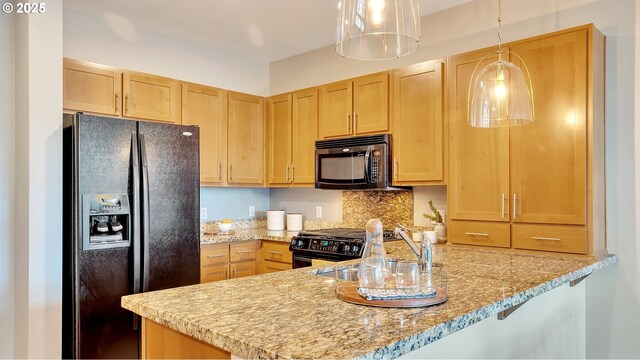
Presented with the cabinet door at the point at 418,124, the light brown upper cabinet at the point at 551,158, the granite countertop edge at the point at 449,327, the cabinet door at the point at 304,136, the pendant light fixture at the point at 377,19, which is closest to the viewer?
the granite countertop edge at the point at 449,327

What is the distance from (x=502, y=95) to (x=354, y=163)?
66.4 inches

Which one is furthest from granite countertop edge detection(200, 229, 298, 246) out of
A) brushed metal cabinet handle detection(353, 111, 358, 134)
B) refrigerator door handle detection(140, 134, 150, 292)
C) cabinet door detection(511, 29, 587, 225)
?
cabinet door detection(511, 29, 587, 225)

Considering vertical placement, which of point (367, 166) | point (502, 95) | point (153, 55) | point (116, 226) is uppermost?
point (153, 55)

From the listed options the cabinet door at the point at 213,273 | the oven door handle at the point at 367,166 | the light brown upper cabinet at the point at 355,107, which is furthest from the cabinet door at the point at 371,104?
the cabinet door at the point at 213,273

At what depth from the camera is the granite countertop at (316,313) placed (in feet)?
3.42

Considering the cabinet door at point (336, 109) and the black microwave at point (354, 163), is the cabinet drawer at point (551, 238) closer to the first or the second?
the black microwave at point (354, 163)

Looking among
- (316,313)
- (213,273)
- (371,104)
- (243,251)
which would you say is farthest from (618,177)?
(213,273)

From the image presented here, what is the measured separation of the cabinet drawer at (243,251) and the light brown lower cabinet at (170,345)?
2281 mm

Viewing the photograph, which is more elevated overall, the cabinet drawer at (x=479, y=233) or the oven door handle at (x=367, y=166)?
the oven door handle at (x=367, y=166)

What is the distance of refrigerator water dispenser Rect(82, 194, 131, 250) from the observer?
2689 millimetres

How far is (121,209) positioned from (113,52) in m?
1.51

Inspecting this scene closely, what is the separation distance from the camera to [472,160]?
2912mm

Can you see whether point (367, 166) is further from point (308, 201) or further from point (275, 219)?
point (275, 219)

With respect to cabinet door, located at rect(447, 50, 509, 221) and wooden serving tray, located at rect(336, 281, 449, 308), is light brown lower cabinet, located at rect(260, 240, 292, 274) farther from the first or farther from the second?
wooden serving tray, located at rect(336, 281, 449, 308)
